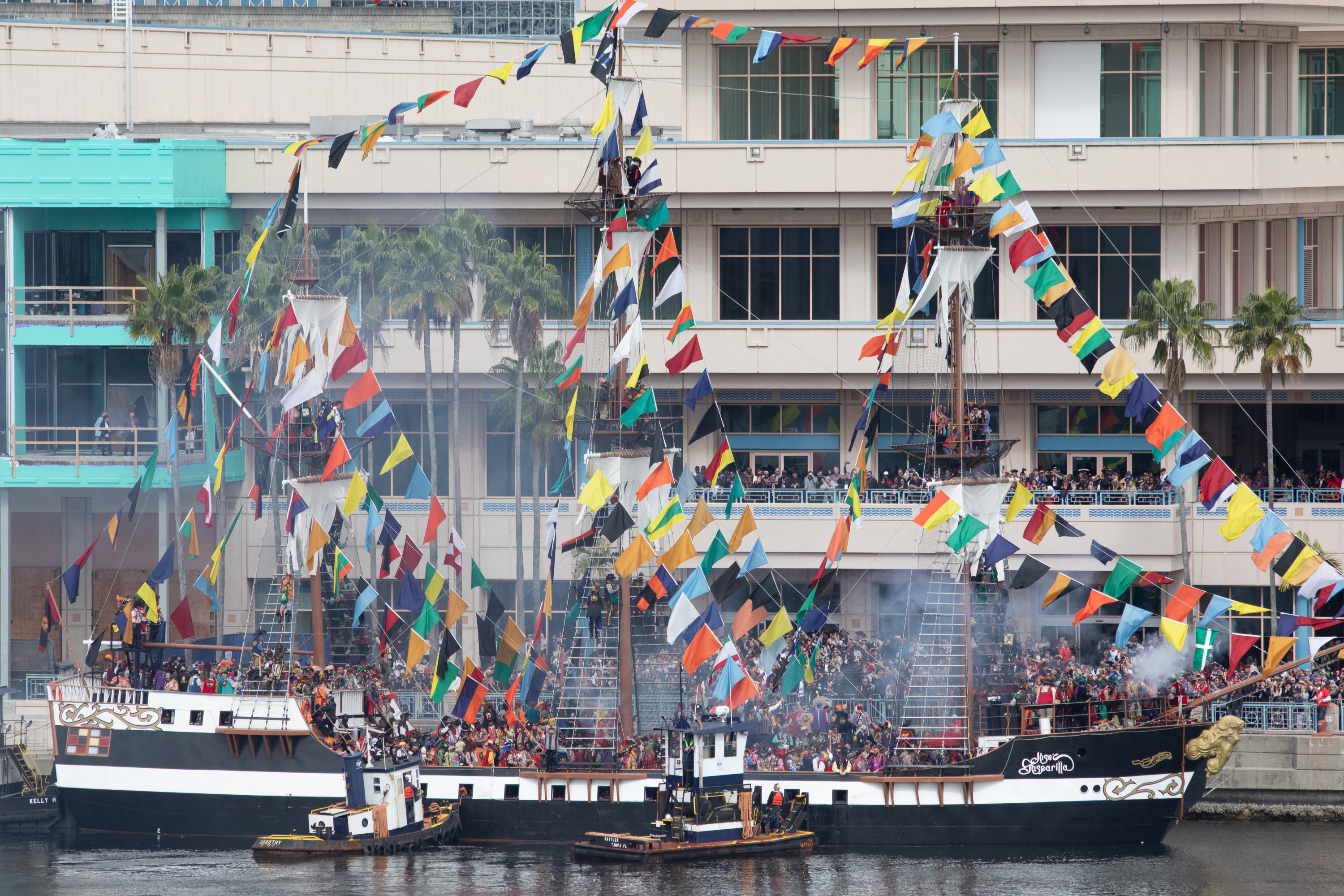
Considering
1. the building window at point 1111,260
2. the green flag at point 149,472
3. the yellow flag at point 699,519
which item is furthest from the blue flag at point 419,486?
the building window at point 1111,260

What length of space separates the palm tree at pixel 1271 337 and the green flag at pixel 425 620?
78.3ft

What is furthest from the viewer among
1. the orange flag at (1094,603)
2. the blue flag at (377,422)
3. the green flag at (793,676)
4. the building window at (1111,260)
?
the building window at (1111,260)

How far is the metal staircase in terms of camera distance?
145 ft

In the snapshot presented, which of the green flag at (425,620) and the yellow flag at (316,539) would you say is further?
the yellow flag at (316,539)

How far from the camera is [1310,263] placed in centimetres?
5978

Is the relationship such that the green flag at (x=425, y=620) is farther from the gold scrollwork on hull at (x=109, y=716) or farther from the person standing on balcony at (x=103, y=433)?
the person standing on balcony at (x=103, y=433)

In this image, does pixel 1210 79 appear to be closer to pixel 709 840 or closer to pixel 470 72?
pixel 470 72

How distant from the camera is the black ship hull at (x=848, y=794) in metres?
42.9

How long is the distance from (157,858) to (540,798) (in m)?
9.01

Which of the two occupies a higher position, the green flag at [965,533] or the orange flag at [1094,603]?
the green flag at [965,533]

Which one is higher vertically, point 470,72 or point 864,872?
point 470,72

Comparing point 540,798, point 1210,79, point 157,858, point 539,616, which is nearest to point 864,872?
point 540,798

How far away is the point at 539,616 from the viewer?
4738cm

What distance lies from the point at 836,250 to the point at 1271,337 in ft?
44.4
